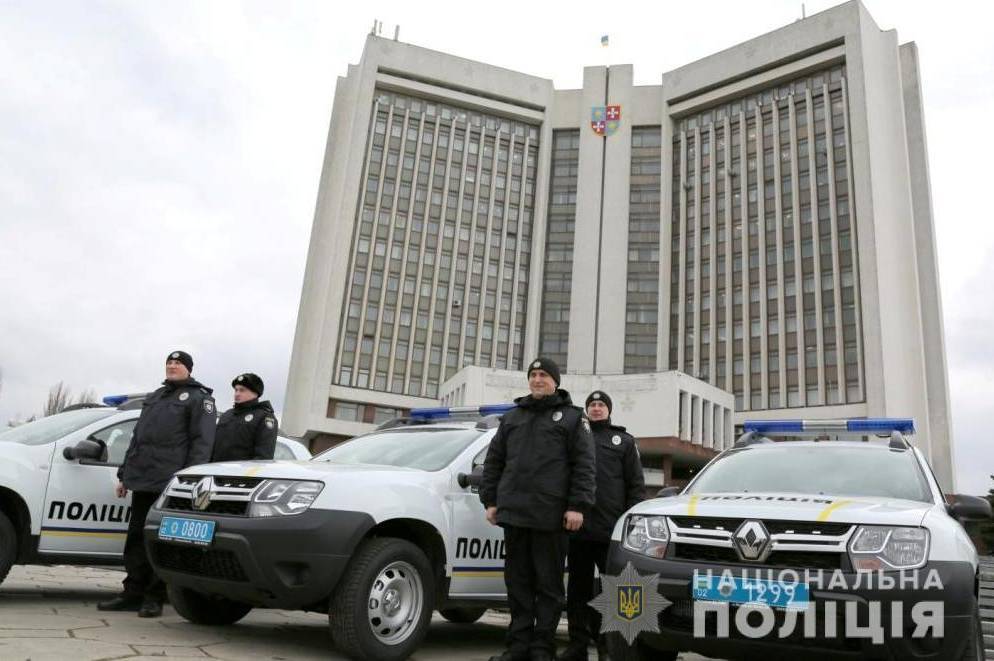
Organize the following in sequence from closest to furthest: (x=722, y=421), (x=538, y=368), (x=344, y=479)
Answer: (x=344, y=479) → (x=538, y=368) → (x=722, y=421)

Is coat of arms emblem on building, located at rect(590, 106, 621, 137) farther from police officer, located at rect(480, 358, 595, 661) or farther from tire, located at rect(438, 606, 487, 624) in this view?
police officer, located at rect(480, 358, 595, 661)

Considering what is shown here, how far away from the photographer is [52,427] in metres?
6.57

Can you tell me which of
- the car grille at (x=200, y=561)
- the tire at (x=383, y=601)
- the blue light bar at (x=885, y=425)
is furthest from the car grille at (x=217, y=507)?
the blue light bar at (x=885, y=425)

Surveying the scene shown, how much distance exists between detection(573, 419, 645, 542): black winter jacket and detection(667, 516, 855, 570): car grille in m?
1.94

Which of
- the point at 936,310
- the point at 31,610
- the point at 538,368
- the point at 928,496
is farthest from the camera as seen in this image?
the point at 936,310

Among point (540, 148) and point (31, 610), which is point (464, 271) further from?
point (31, 610)

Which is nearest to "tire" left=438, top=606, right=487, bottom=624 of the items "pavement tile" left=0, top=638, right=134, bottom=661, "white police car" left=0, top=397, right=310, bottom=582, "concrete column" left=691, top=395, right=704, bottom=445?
"white police car" left=0, top=397, right=310, bottom=582

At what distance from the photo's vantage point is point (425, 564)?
4809mm

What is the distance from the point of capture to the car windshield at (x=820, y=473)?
14.9 feet

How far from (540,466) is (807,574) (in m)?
1.77

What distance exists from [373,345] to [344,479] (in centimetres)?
5496

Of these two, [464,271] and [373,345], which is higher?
[464,271]

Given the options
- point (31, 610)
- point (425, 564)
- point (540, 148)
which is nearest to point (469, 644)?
point (425, 564)

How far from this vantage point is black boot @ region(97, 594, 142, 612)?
582cm
